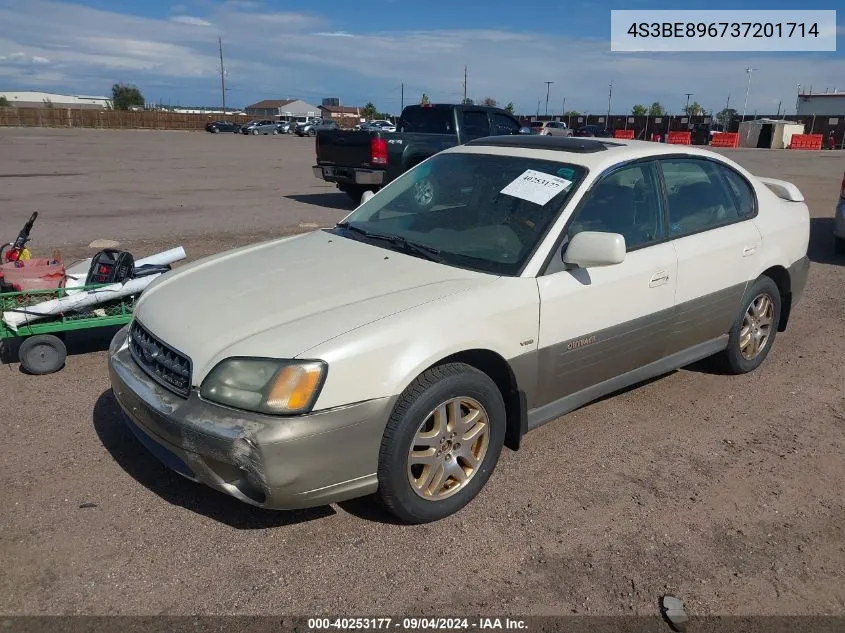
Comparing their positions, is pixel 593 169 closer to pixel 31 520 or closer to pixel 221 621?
pixel 221 621

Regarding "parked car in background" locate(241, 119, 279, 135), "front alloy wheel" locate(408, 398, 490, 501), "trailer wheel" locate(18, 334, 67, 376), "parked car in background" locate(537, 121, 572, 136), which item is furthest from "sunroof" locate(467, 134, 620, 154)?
"parked car in background" locate(241, 119, 279, 135)

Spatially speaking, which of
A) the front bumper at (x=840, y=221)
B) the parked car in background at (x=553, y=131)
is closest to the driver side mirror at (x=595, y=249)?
the parked car in background at (x=553, y=131)

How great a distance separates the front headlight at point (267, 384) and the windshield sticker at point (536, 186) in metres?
1.63

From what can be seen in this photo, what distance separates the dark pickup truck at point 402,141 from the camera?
11523mm

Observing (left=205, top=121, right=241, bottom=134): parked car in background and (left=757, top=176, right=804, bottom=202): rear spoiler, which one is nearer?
(left=757, top=176, right=804, bottom=202): rear spoiler

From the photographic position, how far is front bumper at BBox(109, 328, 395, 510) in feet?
8.53

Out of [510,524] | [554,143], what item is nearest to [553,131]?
[554,143]

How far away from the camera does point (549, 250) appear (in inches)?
132

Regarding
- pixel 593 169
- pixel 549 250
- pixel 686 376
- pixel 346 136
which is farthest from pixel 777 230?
pixel 346 136

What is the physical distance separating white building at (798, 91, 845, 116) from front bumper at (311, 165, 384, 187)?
2947 inches

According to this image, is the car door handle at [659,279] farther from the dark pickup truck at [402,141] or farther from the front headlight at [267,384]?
the dark pickup truck at [402,141]

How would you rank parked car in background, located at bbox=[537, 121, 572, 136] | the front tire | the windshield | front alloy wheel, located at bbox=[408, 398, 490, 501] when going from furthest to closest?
parked car in background, located at bbox=[537, 121, 572, 136] → the front tire → the windshield → front alloy wheel, located at bbox=[408, 398, 490, 501]

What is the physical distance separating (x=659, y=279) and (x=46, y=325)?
12.9 ft

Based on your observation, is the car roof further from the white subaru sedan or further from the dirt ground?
the dirt ground
